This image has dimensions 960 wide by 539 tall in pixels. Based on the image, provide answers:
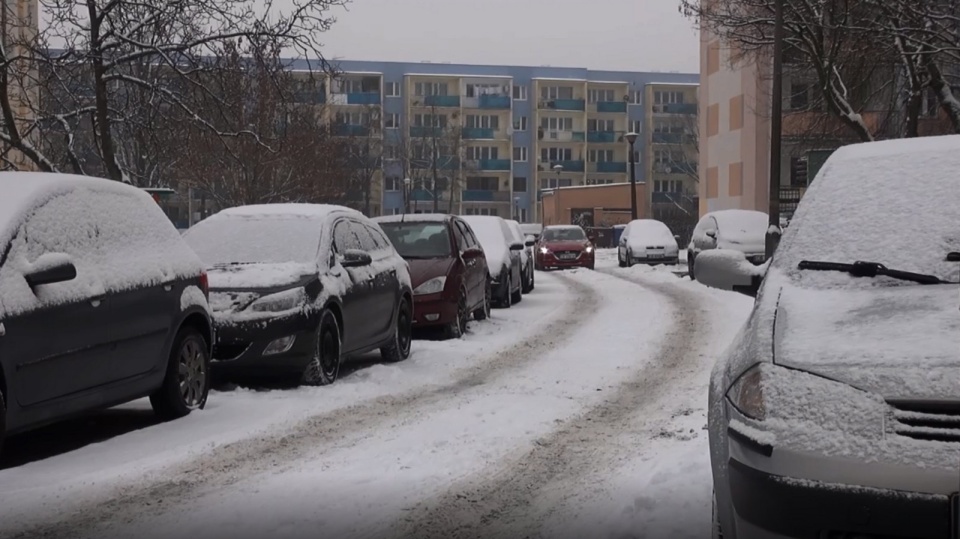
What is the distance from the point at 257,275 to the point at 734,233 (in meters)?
18.5

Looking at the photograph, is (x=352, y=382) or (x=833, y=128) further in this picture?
(x=833, y=128)

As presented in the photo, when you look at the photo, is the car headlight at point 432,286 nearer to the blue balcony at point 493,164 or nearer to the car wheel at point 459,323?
the car wheel at point 459,323

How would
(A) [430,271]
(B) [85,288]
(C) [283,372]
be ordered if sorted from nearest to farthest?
(B) [85,288] < (C) [283,372] < (A) [430,271]

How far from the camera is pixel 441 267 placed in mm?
13727

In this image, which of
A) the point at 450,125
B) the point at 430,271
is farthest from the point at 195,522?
the point at 450,125

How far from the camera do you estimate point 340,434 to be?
7.41m

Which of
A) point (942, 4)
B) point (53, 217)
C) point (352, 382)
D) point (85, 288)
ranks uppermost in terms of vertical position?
point (942, 4)

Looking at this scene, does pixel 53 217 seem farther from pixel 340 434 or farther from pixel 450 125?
pixel 450 125

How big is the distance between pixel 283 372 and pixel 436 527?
4.36m

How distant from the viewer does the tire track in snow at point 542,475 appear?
5148 millimetres

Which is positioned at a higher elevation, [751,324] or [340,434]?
[751,324]

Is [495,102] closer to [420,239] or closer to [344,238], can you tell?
[420,239]

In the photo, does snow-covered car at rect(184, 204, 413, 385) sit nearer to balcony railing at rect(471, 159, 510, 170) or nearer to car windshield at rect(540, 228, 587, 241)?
car windshield at rect(540, 228, 587, 241)

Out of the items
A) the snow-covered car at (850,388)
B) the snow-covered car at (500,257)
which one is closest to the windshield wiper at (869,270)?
the snow-covered car at (850,388)
